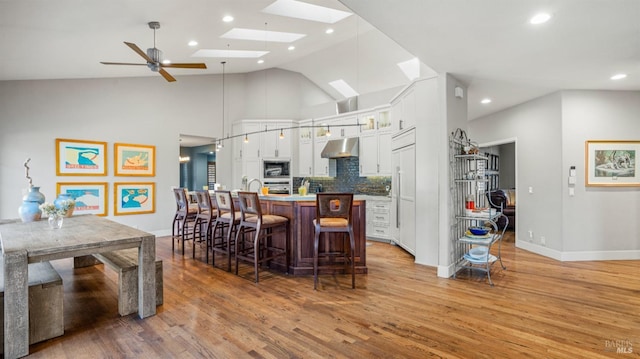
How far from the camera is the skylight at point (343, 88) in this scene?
7.86 m

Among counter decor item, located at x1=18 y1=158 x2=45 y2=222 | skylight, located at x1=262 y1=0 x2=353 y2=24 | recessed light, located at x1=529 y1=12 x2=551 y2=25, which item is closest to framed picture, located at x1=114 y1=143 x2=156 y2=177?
counter decor item, located at x1=18 y1=158 x2=45 y2=222

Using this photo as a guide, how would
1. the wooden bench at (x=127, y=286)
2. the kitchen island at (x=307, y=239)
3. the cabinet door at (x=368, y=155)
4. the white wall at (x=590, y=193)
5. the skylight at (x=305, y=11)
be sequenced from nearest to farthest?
the wooden bench at (x=127, y=286)
the kitchen island at (x=307, y=239)
the skylight at (x=305, y=11)
the white wall at (x=590, y=193)
the cabinet door at (x=368, y=155)

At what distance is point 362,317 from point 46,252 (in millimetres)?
2543

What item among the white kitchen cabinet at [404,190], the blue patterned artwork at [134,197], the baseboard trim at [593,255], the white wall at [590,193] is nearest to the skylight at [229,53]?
the blue patterned artwork at [134,197]

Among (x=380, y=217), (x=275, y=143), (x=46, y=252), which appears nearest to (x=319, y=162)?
(x=275, y=143)

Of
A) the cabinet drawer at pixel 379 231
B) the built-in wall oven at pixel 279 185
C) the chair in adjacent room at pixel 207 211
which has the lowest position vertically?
the cabinet drawer at pixel 379 231

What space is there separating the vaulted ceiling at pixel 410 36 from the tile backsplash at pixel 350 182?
2343 mm

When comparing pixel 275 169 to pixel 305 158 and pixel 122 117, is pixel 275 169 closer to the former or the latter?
pixel 305 158

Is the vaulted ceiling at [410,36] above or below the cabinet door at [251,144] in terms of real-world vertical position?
above

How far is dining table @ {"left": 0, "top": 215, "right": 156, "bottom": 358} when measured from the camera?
213cm

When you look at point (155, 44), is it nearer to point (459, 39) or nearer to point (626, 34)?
point (459, 39)

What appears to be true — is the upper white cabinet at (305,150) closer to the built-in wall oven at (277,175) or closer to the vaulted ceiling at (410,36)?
the built-in wall oven at (277,175)

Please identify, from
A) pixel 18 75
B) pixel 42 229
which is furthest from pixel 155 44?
pixel 42 229

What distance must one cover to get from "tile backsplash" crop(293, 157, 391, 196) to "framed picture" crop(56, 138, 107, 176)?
12.9 ft
